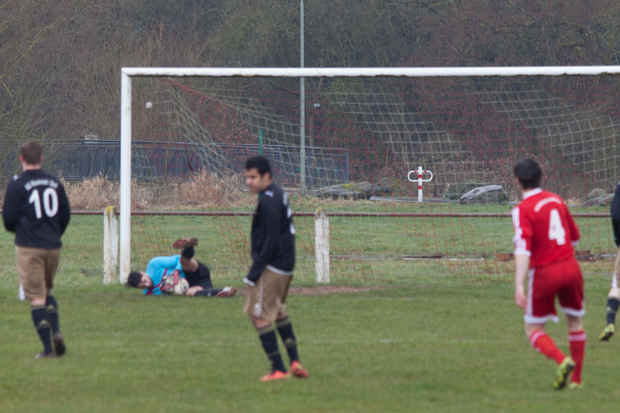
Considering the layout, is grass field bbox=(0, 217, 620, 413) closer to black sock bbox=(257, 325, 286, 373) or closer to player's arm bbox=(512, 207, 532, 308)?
black sock bbox=(257, 325, 286, 373)

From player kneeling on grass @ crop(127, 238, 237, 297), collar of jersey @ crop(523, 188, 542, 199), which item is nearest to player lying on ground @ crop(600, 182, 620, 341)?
collar of jersey @ crop(523, 188, 542, 199)

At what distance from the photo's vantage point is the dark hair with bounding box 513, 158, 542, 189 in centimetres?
512

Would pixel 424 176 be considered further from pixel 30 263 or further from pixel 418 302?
pixel 30 263

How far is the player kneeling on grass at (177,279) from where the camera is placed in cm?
986

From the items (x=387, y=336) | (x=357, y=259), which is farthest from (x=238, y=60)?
(x=387, y=336)

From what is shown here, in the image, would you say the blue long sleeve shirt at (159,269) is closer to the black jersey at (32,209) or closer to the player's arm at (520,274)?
the black jersey at (32,209)

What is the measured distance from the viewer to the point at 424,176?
1983 cm

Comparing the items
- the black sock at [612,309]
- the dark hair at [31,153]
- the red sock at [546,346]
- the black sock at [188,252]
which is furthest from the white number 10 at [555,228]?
the black sock at [188,252]

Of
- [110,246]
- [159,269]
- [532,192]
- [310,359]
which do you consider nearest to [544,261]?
[532,192]

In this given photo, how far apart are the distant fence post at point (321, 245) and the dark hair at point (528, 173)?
5.45 metres

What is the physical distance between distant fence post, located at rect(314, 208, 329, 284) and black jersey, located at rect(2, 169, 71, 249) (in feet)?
15.0

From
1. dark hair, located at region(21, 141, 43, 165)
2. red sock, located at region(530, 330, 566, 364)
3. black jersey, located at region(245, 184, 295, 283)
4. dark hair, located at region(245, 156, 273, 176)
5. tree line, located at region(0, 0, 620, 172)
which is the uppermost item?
tree line, located at region(0, 0, 620, 172)

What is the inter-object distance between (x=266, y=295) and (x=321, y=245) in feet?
16.8

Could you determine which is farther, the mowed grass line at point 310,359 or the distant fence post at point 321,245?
the distant fence post at point 321,245
